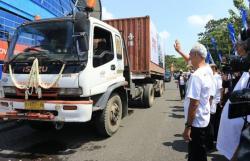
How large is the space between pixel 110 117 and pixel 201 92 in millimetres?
3415

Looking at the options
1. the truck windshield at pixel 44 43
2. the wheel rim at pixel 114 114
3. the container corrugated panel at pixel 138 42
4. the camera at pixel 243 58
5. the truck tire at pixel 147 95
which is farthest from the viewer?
the truck tire at pixel 147 95

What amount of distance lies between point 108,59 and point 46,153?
7.51 feet

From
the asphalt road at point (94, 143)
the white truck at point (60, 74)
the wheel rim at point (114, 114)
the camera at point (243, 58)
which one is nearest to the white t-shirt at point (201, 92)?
the camera at point (243, 58)

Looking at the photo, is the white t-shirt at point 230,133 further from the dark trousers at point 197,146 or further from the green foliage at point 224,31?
the green foliage at point 224,31

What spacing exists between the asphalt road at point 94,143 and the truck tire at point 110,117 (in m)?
0.20

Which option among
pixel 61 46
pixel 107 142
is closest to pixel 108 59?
pixel 61 46

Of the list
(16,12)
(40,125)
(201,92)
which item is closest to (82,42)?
(40,125)

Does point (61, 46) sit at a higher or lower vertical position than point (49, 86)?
higher

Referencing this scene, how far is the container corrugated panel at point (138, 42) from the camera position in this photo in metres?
11.4

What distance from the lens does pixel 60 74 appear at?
593 cm

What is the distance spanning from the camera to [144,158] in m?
5.69

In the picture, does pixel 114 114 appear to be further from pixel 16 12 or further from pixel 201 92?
pixel 16 12

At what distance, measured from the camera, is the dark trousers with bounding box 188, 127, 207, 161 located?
3869 millimetres

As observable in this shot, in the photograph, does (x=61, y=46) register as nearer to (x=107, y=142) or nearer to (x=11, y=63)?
(x=11, y=63)
